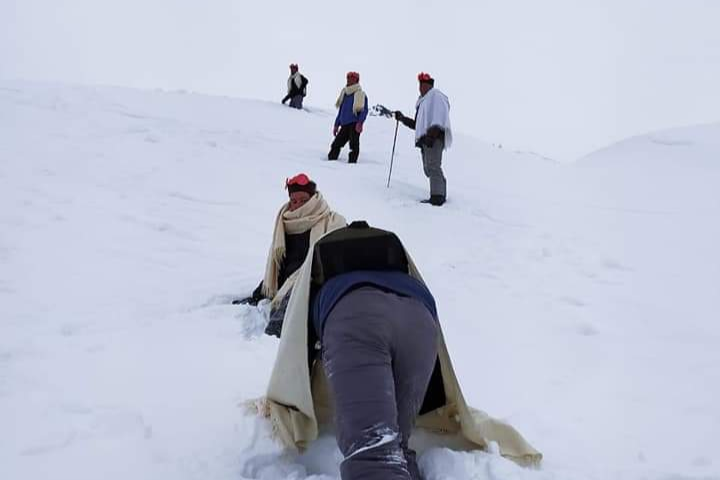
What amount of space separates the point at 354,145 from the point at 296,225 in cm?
681

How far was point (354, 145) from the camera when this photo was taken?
1150 cm

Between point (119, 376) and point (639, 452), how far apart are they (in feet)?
9.95

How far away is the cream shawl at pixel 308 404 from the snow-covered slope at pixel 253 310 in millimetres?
130

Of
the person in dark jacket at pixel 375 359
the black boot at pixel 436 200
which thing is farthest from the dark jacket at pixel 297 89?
the person in dark jacket at pixel 375 359

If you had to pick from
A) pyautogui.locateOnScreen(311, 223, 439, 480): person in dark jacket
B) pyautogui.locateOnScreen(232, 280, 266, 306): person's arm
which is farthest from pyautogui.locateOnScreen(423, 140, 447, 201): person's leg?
pyautogui.locateOnScreen(311, 223, 439, 480): person in dark jacket

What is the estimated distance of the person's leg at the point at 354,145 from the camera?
11477mm

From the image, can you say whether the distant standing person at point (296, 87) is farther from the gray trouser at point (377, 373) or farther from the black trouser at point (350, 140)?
the gray trouser at point (377, 373)

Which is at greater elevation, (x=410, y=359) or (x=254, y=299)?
(x=410, y=359)

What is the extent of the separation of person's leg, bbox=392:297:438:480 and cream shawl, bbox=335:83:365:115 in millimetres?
9019

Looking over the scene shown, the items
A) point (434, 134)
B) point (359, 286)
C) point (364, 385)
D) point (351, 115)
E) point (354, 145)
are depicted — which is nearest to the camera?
point (364, 385)

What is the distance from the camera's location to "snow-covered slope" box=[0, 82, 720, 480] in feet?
9.77

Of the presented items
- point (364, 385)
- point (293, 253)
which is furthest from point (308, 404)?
point (293, 253)

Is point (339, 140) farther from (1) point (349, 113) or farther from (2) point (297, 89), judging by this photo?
(2) point (297, 89)

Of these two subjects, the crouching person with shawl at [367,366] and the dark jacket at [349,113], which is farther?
the dark jacket at [349,113]
